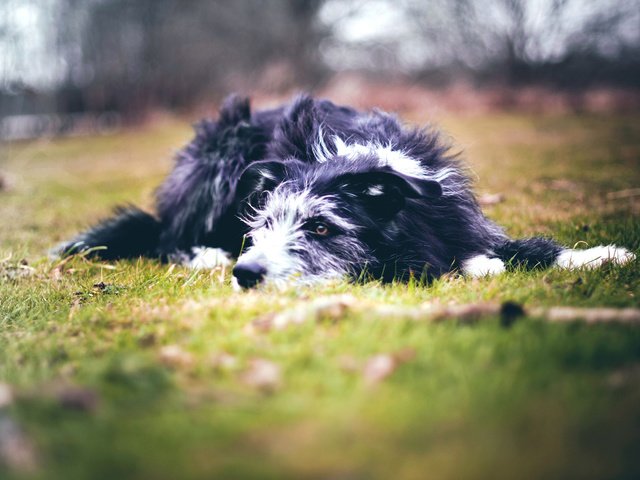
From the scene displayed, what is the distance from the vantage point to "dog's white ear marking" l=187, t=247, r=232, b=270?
4.54 m

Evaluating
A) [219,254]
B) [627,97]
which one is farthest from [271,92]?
[219,254]

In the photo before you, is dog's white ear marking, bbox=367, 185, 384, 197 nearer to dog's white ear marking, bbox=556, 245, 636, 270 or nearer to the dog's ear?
the dog's ear

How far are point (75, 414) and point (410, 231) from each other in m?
2.63

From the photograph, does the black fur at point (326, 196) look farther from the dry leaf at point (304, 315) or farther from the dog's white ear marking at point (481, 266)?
the dry leaf at point (304, 315)

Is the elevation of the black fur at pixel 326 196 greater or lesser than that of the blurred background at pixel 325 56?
lesser

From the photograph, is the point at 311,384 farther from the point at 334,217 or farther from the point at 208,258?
the point at 208,258

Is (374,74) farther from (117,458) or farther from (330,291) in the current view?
(117,458)

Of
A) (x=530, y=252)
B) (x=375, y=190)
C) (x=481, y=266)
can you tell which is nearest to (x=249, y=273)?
(x=375, y=190)

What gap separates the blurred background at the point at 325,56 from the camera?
64.5 ft

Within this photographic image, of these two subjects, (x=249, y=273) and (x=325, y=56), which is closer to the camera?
(x=249, y=273)

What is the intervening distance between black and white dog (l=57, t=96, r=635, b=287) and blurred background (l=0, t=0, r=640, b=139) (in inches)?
534

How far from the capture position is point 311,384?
2027 mm

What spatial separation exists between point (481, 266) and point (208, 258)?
7.65 feet

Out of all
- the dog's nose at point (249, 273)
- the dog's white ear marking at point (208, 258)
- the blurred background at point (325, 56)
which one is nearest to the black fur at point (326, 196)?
the dog's white ear marking at point (208, 258)
